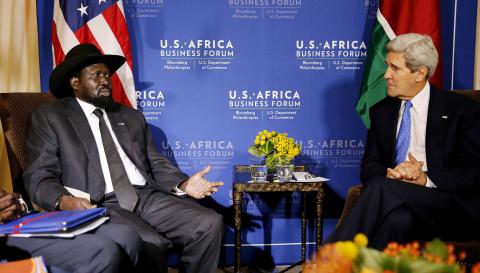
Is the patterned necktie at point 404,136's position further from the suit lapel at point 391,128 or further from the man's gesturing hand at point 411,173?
the man's gesturing hand at point 411,173

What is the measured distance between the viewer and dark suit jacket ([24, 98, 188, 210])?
8.76 feet

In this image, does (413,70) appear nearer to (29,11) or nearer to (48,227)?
(48,227)

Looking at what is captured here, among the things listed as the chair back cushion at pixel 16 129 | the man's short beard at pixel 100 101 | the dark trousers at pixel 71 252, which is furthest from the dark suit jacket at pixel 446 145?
the chair back cushion at pixel 16 129

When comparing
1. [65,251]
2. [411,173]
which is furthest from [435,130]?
[65,251]

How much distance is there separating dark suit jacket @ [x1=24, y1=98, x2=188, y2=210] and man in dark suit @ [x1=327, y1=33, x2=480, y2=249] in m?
1.13

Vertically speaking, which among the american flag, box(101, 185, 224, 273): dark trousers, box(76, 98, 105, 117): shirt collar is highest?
the american flag

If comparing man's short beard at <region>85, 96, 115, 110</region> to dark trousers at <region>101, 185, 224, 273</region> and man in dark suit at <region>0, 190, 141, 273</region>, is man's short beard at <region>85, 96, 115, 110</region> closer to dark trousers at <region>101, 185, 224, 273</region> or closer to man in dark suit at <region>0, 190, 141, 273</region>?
dark trousers at <region>101, 185, 224, 273</region>

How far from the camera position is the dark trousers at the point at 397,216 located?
2.52m

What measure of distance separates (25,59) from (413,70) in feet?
8.44

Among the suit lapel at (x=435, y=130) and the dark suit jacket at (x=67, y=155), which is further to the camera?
the suit lapel at (x=435, y=130)

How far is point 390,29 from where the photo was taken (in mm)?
3766

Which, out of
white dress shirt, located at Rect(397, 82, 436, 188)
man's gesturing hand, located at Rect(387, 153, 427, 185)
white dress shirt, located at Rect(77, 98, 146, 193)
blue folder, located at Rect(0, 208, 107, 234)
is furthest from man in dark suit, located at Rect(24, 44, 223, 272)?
white dress shirt, located at Rect(397, 82, 436, 188)

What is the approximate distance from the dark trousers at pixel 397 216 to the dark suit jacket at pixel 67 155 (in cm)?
107

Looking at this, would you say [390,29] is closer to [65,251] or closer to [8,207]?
[65,251]
